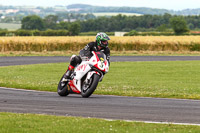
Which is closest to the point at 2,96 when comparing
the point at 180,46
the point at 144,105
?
the point at 144,105

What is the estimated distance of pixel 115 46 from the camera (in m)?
49.5

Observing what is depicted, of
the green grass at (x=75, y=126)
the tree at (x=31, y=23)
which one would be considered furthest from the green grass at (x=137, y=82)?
the tree at (x=31, y=23)

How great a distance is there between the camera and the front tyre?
43.1 ft

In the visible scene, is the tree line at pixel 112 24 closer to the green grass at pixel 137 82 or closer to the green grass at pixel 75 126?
Result: the green grass at pixel 137 82

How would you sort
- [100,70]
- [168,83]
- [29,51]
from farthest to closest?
[29,51]
[168,83]
[100,70]

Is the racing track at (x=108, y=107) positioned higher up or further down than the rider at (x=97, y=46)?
further down

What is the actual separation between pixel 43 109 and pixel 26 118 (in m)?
1.60

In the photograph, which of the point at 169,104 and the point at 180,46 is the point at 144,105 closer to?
the point at 169,104

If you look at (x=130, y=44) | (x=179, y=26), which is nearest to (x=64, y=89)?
(x=130, y=44)

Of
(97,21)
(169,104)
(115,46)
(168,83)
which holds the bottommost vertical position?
(97,21)

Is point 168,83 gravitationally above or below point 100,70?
below

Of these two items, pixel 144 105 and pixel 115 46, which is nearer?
pixel 144 105

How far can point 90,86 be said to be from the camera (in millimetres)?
13289

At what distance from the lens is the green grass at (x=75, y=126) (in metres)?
8.43
